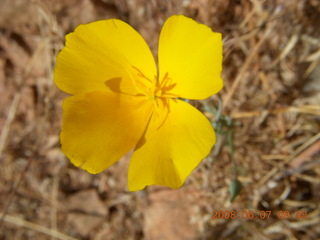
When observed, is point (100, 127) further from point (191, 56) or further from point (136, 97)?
point (191, 56)

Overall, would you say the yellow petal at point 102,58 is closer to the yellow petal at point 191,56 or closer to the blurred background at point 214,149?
the yellow petal at point 191,56

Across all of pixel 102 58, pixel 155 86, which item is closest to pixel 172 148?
pixel 155 86
